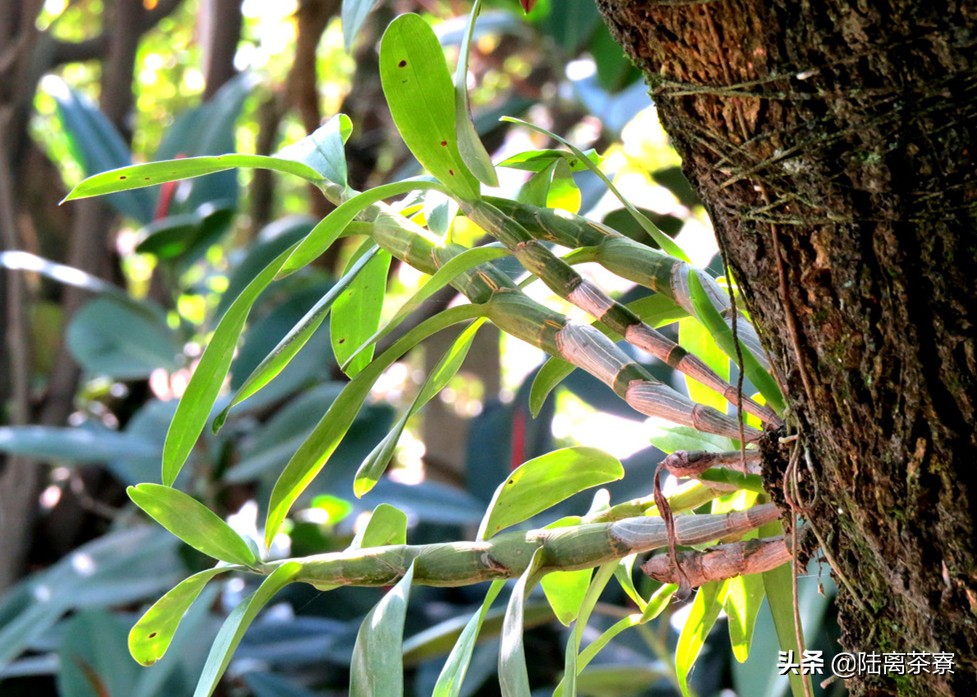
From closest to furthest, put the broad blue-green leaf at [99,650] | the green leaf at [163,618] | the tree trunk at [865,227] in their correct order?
1. the tree trunk at [865,227]
2. the green leaf at [163,618]
3. the broad blue-green leaf at [99,650]

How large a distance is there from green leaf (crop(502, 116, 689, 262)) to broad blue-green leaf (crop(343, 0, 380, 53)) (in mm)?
55

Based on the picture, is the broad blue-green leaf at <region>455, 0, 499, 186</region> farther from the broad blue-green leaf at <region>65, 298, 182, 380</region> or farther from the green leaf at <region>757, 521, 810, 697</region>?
the broad blue-green leaf at <region>65, 298, 182, 380</region>

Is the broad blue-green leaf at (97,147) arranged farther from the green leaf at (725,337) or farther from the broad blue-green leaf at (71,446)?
the green leaf at (725,337)

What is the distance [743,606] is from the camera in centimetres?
37

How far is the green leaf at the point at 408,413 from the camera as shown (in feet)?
1.04

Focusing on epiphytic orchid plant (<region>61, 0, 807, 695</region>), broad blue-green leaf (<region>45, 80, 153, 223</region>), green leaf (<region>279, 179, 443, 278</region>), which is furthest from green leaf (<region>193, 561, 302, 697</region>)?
broad blue-green leaf (<region>45, 80, 153, 223</region>)

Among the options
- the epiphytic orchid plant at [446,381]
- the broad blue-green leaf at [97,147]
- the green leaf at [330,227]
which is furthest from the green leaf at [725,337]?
the broad blue-green leaf at [97,147]

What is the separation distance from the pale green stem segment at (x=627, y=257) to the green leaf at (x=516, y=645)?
0.33ft

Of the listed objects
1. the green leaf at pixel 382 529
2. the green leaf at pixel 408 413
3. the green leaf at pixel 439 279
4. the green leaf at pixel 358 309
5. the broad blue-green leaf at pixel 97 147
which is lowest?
the green leaf at pixel 382 529

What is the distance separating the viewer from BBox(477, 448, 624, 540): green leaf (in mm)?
348

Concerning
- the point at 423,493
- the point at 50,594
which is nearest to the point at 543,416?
the point at 423,493

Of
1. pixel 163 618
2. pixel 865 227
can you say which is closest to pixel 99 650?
pixel 163 618

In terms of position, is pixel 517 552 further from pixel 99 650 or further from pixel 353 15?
pixel 99 650

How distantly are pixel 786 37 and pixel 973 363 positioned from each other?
9 cm
